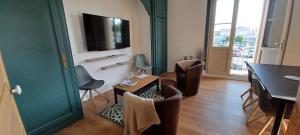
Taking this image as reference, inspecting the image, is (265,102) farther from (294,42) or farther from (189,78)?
(294,42)

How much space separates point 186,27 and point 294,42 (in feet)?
7.63

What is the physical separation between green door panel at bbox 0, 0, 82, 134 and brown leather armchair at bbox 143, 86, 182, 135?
1.26 m

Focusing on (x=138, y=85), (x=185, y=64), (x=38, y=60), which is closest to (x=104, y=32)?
(x=138, y=85)

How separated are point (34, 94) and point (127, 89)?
45.5 inches

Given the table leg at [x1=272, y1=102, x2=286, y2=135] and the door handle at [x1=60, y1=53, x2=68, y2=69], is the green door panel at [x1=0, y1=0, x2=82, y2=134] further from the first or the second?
the table leg at [x1=272, y1=102, x2=286, y2=135]

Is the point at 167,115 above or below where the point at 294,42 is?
below

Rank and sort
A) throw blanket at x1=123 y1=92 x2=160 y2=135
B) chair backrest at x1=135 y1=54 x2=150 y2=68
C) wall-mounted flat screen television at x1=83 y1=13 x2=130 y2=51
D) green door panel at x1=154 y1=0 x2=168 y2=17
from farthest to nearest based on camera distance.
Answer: chair backrest at x1=135 y1=54 x2=150 y2=68 < green door panel at x1=154 y1=0 x2=168 y2=17 < wall-mounted flat screen television at x1=83 y1=13 x2=130 y2=51 < throw blanket at x1=123 y1=92 x2=160 y2=135

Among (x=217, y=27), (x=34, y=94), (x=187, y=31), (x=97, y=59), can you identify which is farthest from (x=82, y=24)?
(x=217, y=27)

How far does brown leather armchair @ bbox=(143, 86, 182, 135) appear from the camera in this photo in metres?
1.29

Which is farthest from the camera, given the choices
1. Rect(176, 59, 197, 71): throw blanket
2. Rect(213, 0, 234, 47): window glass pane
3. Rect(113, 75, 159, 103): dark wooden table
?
Rect(213, 0, 234, 47): window glass pane

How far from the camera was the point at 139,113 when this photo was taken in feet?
4.22

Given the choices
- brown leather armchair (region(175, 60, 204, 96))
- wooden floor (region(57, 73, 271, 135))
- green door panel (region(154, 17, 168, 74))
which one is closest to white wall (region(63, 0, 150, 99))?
green door panel (region(154, 17, 168, 74))

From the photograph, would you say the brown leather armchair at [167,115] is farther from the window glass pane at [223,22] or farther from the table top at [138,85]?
the window glass pane at [223,22]

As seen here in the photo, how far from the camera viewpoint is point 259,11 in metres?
3.31
